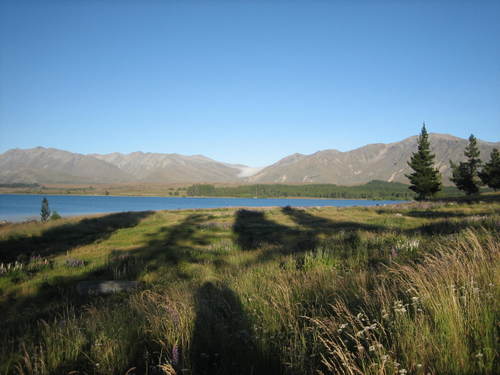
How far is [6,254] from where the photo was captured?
1742 centimetres

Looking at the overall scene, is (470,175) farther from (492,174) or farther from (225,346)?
(225,346)

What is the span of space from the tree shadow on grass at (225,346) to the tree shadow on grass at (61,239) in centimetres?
1515

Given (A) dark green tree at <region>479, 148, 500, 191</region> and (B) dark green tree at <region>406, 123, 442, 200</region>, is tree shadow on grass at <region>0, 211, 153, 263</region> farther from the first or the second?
(A) dark green tree at <region>479, 148, 500, 191</region>

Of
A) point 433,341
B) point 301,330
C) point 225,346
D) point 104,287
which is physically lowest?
point 104,287

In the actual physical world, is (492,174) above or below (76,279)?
above

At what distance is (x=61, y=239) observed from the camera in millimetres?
Answer: 23609

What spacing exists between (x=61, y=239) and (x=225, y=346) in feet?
81.2

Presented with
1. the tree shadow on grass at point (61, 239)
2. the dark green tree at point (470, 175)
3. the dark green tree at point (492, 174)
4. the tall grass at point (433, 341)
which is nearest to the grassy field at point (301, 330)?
the tall grass at point (433, 341)

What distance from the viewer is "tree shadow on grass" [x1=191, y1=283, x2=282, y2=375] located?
3301 mm

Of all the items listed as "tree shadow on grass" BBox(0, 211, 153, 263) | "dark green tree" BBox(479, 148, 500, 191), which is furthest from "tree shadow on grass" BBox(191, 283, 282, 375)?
"dark green tree" BBox(479, 148, 500, 191)

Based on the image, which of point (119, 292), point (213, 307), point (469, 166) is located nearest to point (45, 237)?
point (119, 292)

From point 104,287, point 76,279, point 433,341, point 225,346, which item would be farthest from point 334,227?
point 433,341

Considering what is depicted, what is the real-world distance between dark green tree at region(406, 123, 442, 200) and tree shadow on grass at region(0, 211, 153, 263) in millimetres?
61345

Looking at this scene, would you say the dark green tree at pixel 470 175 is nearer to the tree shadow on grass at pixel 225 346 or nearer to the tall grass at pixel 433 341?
the tall grass at pixel 433 341
